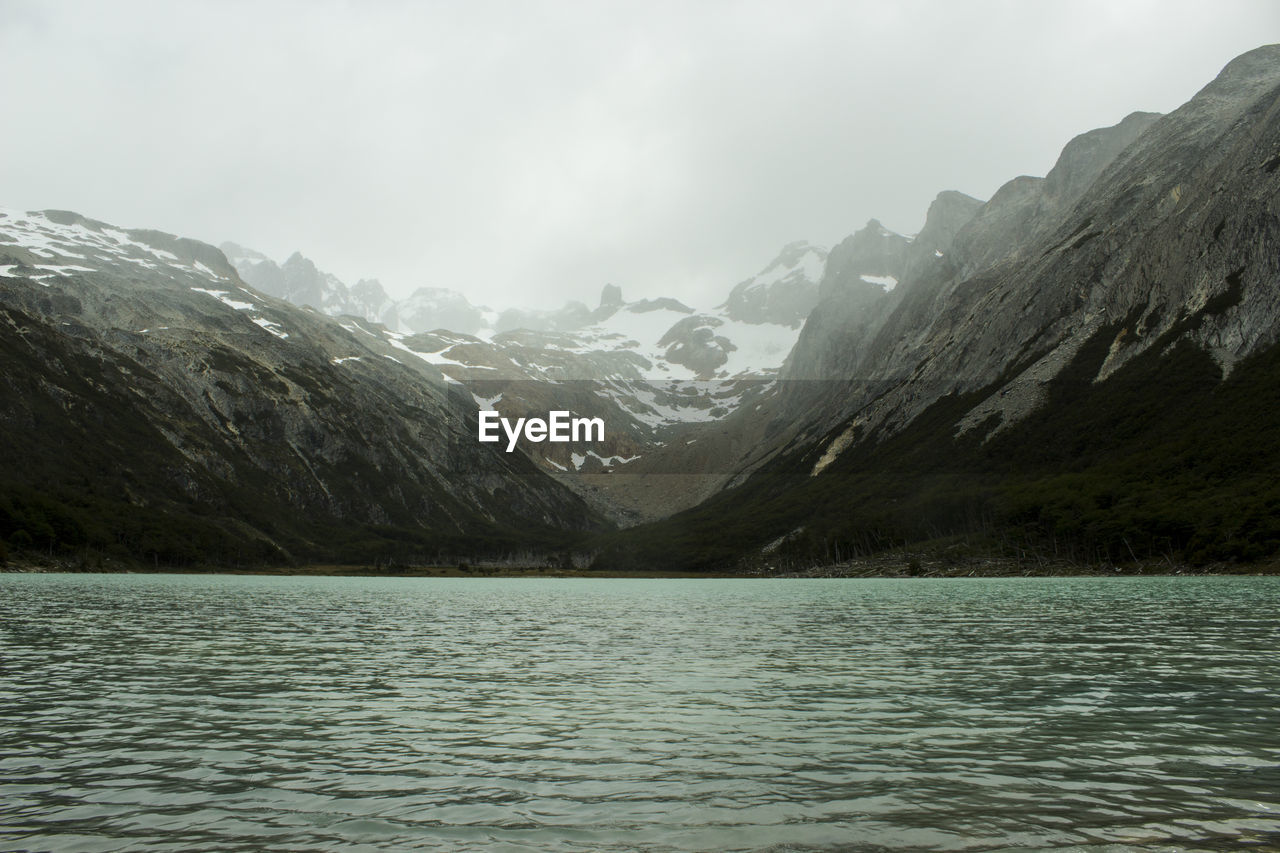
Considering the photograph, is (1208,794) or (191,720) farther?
(191,720)

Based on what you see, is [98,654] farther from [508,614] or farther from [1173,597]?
[1173,597]

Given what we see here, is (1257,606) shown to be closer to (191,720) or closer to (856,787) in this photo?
(856,787)

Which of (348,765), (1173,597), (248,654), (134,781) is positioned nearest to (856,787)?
(348,765)

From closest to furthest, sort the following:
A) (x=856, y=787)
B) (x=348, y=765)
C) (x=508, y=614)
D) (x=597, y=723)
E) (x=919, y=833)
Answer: (x=919, y=833)
(x=856, y=787)
(x=348, y=765)
(x=597, y=723)
(x=508, y=614)

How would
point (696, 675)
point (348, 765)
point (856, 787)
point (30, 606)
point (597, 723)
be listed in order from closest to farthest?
point (856, 787), point (348, 765), point (597, 723), point (696, 675), point (30, 606)

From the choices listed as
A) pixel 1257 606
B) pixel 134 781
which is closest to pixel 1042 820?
pixel 134 781

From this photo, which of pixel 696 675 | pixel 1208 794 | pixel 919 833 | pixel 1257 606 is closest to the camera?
pixel 919 833
